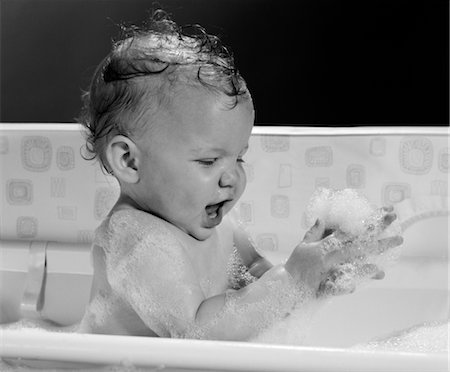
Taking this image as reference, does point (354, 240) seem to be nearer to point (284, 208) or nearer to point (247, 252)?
point (247, 252)

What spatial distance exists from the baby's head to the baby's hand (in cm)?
13

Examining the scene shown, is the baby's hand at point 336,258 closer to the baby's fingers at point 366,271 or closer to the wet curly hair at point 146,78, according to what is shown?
the baby's fingers at point 366,271

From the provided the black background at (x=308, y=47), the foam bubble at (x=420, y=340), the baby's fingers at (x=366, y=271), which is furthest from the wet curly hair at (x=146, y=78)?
the black background at (x=308, y=47)

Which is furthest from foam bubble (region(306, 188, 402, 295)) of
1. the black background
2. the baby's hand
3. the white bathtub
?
the black background

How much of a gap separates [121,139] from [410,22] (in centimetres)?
120

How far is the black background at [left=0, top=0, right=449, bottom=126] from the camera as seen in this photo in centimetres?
194

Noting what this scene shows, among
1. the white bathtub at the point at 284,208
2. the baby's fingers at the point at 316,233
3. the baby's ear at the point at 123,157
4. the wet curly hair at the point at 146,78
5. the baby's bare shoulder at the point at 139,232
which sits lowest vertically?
the white bathtub at the point at 284,208

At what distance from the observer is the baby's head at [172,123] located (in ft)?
2.97

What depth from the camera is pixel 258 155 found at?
1.41 m

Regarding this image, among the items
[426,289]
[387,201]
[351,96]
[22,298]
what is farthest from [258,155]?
[351,96]

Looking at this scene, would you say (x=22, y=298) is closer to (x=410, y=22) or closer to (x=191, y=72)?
(x=191, y=72)

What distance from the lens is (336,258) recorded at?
87 centimetres

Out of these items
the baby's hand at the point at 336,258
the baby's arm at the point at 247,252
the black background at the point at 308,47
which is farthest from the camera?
the black background at the point at 308,47

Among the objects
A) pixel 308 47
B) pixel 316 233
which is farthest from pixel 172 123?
pixel 308 47
